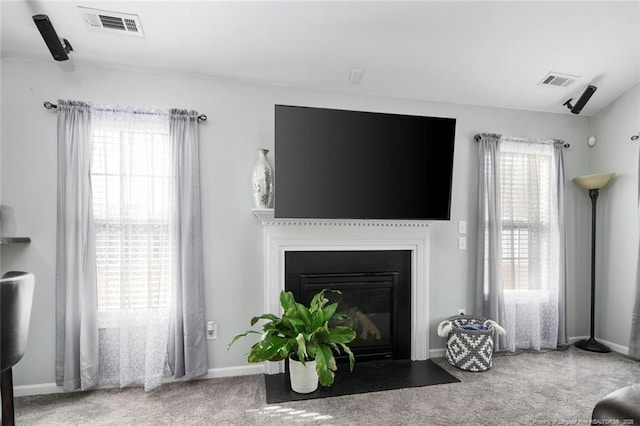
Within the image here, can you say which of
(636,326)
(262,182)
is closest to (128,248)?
(262,182)

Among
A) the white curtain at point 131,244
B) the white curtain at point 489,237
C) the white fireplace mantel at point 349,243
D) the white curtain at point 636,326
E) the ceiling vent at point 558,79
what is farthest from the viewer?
the white curtain at point 489,237

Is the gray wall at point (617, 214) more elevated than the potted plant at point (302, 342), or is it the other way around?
A: the gray wall at point (617, 214)

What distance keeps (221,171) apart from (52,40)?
1.30 meters

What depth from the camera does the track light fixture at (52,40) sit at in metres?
2.02

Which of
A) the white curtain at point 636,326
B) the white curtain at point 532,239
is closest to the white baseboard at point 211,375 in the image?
the white curtain at point 532,239

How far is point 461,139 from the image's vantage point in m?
3.23

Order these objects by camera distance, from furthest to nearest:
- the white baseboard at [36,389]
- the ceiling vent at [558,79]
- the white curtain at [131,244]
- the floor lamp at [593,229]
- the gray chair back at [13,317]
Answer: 1. the floor lamp at [593,229]
2. the ceiling vent at [558,79]
3. the white curtain at [131,244]
4. the white baseboard at [36,389]
5. the gray chair back at [13,317]

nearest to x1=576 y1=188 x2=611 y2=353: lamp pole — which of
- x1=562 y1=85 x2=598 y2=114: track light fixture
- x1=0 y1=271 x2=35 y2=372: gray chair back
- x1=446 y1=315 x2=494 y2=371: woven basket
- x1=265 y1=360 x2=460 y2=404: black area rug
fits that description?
x1=562 y1=85 x2=598 y2=114: track light fixture

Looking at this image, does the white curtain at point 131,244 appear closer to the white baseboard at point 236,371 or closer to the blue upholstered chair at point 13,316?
the white baseboard at point 236,371

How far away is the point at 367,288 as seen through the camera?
9.75 feet

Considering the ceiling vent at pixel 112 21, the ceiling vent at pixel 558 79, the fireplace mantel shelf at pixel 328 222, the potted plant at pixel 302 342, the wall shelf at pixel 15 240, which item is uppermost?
the ceiling vent at pixel 112 21

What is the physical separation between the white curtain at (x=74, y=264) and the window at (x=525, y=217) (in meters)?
3.50

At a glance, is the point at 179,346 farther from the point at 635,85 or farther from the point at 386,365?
the point at 635,85

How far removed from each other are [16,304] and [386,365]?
98.6 inches
